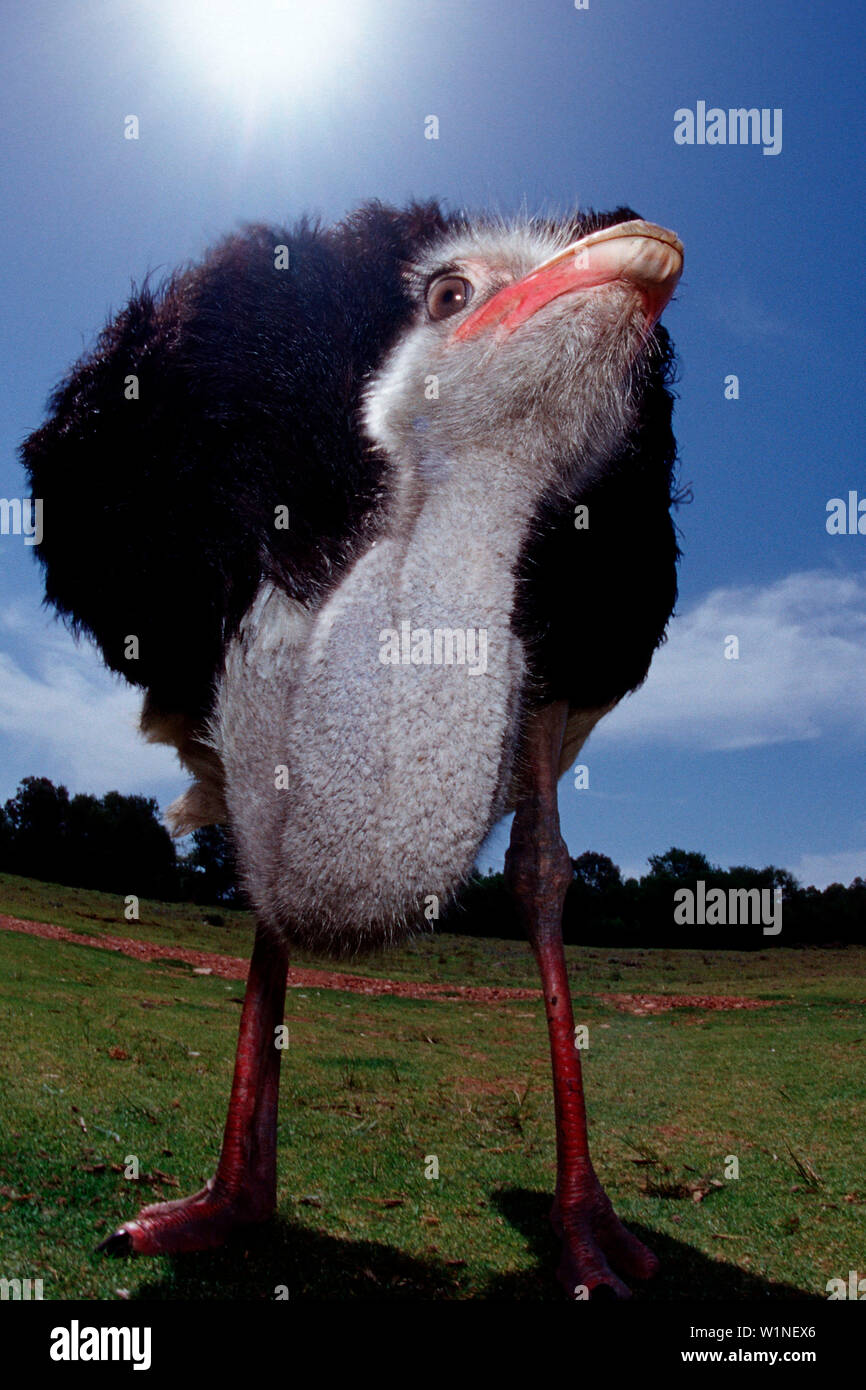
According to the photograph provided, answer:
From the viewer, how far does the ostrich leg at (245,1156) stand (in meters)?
2.68

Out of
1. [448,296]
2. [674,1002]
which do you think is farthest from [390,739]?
[674,1002]

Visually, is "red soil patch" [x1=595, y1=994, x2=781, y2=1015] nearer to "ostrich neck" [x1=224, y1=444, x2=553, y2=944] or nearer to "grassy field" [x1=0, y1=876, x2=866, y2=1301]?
"grassy field" [x1=0, y1=876, x2=866, y2=1301]

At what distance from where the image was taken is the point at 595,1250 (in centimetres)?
251

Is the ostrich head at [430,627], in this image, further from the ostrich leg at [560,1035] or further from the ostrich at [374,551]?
the ostrich leg at [560,1035]

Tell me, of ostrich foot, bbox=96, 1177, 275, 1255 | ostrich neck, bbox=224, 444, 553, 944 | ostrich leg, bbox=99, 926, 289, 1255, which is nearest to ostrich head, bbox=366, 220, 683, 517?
ostrich neck, bbox=224, 444, 553, 944

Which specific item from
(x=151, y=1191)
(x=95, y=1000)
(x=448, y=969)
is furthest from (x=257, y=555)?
(x=448, y=969)

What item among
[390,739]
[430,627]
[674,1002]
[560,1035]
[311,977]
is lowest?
[674,1002]

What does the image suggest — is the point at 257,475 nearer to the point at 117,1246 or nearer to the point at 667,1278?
the point at 117,1246

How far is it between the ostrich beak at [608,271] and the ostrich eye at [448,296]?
219 mm

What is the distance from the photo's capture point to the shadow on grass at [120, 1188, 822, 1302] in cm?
239

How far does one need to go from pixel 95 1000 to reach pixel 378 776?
16.5 ft

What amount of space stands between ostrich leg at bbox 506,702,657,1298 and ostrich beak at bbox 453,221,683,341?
1.12 m

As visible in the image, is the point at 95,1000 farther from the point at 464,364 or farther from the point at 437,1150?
the point at 464,364

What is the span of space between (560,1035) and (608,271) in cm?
194
